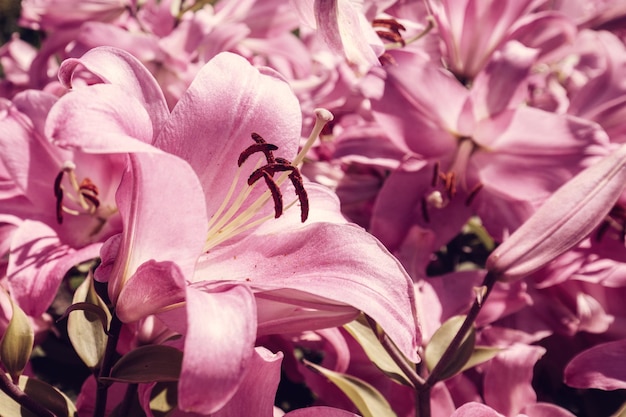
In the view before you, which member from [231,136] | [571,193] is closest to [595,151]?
[571,193]

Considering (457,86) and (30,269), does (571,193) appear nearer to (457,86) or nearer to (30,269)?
(457,86)

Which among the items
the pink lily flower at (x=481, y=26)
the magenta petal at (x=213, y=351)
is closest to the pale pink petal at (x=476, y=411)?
the magenta petal at (x=213, y=351)

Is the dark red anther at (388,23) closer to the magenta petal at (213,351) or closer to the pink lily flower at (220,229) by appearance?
the pink lily flower at (220,229)

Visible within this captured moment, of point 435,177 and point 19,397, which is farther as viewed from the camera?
point 435,177

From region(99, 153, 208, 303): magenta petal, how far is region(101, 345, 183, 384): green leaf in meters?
0.04

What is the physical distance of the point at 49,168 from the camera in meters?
0.56

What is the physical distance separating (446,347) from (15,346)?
0.90ft

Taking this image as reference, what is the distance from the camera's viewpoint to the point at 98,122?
313 mm

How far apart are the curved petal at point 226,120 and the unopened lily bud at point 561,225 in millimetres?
152

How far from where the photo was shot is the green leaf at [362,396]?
18.2 inches

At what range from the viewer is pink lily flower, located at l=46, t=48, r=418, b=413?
A: 30 centimetres

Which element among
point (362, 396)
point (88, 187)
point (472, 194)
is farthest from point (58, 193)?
point (472, 194)

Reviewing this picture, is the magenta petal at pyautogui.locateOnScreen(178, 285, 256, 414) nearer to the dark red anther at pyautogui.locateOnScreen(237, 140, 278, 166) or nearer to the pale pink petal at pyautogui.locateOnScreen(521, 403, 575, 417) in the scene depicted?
the dark red anther at pyautogui.locateOnScreen(237, 140, 278, 166)

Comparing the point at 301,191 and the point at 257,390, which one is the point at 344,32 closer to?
the point at 301,191
